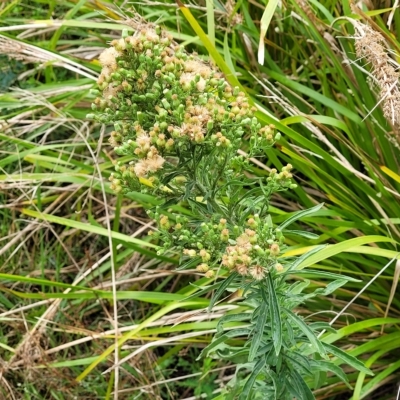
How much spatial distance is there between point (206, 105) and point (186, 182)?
17cm

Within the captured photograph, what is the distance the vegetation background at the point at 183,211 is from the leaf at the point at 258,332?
369mm

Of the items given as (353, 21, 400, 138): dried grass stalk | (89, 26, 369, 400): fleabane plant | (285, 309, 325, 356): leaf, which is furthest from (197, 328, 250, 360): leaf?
(353, 21, 400, 138): dried grass stalk

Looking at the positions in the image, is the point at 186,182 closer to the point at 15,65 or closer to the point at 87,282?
the point at 87,282

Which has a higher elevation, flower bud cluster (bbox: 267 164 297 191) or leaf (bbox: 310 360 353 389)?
flower bud cluster (bbox: 267 164 297 191)

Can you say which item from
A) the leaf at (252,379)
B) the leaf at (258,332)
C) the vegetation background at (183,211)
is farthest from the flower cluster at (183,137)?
the vegetation background at (183,211)

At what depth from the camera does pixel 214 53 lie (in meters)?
1.88

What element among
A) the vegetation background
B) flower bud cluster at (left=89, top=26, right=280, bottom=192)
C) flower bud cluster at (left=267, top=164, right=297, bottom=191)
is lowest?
the vegetation background

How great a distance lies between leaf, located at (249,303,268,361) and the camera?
4.31 feet

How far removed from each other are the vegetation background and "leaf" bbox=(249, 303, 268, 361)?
1.21 ft

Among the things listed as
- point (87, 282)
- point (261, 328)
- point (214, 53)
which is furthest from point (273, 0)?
point (87, 282)

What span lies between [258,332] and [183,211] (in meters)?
0.86

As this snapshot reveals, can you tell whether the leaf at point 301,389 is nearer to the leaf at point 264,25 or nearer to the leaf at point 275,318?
the leaf at point 275,318

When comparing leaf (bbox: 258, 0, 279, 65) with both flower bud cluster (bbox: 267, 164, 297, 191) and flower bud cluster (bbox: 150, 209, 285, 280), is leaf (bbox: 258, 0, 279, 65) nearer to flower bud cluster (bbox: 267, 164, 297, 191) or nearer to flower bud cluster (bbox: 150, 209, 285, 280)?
flower bud cluster (bbox: 267, 164, 297, 191)

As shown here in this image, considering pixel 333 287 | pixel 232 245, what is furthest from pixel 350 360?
pixel 232 245
